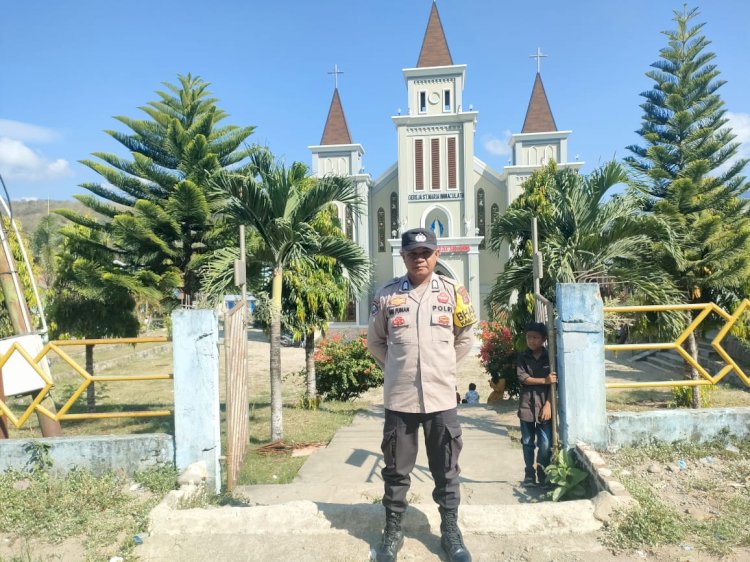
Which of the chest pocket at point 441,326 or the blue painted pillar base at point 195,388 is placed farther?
the blue painted pillar base at point 195,388

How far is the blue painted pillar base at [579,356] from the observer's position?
398 cm

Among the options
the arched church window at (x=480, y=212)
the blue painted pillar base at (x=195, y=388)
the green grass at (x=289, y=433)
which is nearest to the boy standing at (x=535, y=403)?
the green grass at (x=289, y=433)

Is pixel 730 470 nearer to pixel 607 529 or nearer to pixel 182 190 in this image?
pixel 607 529

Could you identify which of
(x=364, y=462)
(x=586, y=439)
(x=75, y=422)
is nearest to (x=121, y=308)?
(x=75, y=422)

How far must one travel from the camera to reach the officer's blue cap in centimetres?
284

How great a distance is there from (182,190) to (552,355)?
753cm

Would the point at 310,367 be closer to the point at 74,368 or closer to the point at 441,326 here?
the point at 74,368

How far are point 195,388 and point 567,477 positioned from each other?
277cm

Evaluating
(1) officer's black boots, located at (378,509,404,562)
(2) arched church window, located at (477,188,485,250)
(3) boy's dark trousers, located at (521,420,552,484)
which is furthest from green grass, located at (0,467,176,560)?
(2) arched church window, located at (477,188,485,250)

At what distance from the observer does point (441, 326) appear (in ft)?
9.47

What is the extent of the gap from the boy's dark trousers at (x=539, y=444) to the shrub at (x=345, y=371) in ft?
19.4

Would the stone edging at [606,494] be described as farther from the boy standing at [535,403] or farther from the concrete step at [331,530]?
the boy standing at [535,403]

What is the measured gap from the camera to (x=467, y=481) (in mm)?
4566

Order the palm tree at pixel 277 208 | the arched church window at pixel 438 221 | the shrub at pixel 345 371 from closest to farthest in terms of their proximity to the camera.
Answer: the palm tree at pixel 277 208 → the shrub at pixel 345 371 → the arched church window at pixel 438 221
